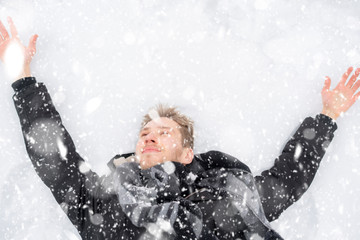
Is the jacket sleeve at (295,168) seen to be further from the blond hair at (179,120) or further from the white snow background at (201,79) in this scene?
the blond hair at (179,120)

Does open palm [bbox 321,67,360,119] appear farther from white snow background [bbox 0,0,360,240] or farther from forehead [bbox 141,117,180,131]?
forehead [bbox 141,117,180,131]

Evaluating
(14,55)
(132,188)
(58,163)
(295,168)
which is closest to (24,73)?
(14,55)

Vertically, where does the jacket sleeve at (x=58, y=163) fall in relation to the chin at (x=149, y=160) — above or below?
below

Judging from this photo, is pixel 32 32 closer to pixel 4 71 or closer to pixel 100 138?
pixel 4 71

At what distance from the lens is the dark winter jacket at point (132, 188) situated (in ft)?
6.82

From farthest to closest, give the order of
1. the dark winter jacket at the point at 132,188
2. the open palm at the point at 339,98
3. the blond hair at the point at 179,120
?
the open palm at the point at 339,98 < the blond hair at the point at 179,120 < the dark winter jacket at the point at 132,188

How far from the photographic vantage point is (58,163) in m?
2.22

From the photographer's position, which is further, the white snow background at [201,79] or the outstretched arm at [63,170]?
the white snow background at [201,79]

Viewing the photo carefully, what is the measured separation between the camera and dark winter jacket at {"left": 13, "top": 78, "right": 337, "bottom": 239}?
6.82 feet

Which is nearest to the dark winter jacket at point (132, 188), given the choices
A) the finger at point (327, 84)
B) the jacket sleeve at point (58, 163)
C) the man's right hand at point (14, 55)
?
the jacket sleeve at point (58, 163)

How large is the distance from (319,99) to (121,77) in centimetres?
175

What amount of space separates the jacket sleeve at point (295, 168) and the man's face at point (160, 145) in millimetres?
599

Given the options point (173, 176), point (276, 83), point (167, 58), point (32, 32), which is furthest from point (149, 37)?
point (173, 176)

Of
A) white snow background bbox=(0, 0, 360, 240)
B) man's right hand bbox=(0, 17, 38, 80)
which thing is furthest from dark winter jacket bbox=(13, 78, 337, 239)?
white snow background bbox=(0, 0, 360, 240)
